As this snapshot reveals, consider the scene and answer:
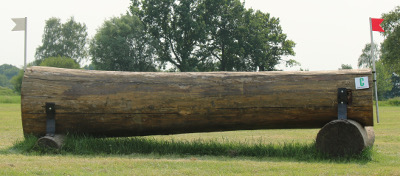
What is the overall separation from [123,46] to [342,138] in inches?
2019

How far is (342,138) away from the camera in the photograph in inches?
233

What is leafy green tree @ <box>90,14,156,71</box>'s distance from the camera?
54.8 m

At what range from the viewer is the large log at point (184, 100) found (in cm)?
619

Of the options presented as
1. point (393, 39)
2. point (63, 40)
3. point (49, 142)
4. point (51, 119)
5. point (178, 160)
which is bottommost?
point (178, 160)

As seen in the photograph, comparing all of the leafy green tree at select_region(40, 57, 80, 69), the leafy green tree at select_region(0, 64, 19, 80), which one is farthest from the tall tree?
the leafy green tree at select_region(0, 64, 19, 80)

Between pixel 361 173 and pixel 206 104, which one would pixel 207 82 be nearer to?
pixel 206 104

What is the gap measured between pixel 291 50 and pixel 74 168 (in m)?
55.4

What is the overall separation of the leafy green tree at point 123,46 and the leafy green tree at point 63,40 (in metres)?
28.0

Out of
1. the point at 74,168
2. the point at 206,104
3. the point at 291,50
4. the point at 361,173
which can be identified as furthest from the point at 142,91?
the point at 291,50

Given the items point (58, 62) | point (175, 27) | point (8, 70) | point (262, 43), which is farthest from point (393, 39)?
point (8, 70)

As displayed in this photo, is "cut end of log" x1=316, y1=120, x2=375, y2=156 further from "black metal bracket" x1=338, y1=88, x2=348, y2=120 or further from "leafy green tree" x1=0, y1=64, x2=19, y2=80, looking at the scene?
"leafy green tree" x1=0, y1=64, x2=19, y2=80

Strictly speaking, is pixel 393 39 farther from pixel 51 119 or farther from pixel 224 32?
pixel 51 119

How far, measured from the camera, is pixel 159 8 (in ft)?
184

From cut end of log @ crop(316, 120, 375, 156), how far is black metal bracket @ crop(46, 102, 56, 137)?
14.2 ft
